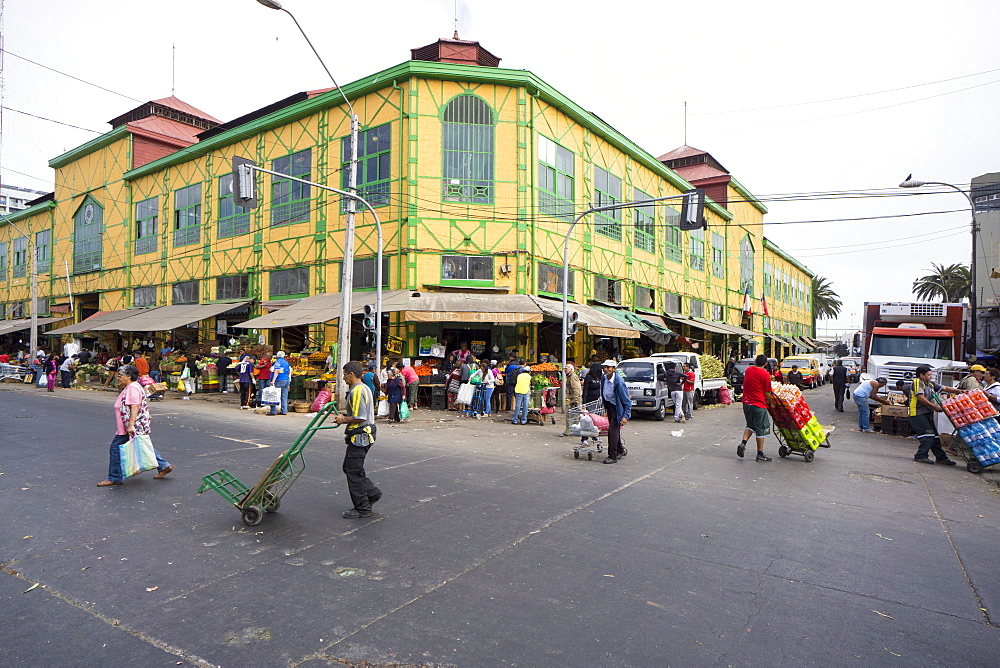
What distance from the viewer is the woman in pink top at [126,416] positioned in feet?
24.5

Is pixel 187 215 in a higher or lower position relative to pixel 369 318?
higher

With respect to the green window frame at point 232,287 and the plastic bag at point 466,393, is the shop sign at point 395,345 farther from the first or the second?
the green window frame at point 232,287

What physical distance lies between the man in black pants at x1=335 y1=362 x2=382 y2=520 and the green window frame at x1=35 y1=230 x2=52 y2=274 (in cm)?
4396

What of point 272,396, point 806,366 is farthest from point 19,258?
point 806,366

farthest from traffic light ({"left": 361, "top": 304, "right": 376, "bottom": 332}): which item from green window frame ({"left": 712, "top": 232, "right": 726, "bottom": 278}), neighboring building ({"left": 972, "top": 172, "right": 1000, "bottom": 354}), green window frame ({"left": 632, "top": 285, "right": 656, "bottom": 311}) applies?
neighboring building ({"left": 972, "top": 172, "right": 1000, "bottom": 354})

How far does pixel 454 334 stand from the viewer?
2111cm

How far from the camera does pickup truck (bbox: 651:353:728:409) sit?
20438mm

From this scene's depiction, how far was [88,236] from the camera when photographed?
36062 mm

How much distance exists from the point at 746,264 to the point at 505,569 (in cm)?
4333

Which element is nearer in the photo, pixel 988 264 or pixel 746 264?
pixel 988 264

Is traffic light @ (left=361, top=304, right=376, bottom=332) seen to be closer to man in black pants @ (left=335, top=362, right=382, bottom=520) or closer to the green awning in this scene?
man in black pants @ (left=335, top=362, right=382, bottom=520)

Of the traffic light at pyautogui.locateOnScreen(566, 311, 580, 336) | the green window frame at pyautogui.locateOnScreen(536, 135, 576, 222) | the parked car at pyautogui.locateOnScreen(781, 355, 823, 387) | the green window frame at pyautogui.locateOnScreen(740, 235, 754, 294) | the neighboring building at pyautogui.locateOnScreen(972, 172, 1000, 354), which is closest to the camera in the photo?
the traffic light at pyautogui.locateOnScreen(566, 311, 580, 336)

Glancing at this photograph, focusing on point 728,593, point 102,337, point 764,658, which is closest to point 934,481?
point 728,593

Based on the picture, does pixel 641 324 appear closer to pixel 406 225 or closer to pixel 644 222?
pixel 644 222
